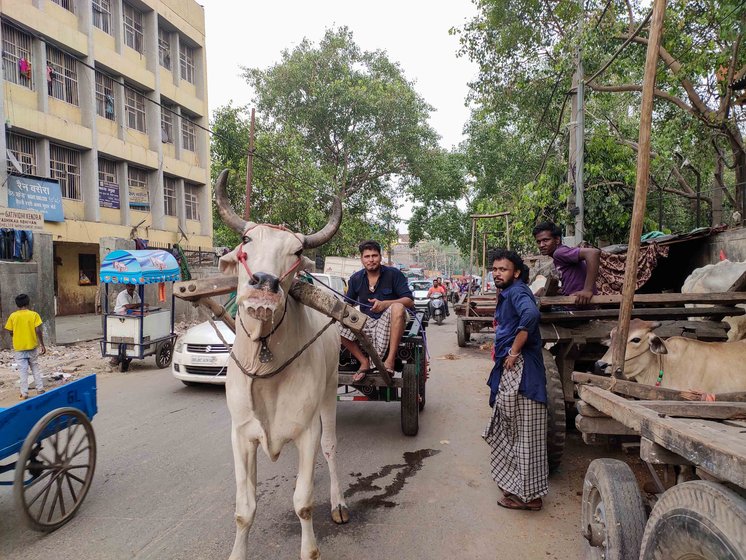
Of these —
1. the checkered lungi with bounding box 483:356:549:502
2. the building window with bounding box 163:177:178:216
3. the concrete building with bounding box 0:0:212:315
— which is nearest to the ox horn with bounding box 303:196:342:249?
the checkered lungi with bounding box 483:356:549:502

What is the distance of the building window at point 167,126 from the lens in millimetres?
21745

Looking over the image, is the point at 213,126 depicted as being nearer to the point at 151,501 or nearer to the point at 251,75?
the point at 251,75

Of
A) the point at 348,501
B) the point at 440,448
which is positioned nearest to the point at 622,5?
the point at 440,448

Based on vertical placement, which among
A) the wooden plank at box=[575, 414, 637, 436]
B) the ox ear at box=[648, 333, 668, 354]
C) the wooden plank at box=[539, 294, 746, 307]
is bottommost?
the wooden plank at box=[575, 414, 637, 436]

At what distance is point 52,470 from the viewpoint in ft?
11.5

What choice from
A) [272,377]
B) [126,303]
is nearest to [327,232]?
[272,377]

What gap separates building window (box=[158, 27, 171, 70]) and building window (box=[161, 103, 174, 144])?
182cm

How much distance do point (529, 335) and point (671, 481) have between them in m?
1.57

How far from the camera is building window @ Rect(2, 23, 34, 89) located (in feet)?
47.9

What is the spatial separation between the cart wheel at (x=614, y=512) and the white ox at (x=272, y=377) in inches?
63.0

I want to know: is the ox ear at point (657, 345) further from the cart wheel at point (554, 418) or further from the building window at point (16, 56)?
the building window at point (16, 56)

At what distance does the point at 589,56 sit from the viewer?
32.4 ft

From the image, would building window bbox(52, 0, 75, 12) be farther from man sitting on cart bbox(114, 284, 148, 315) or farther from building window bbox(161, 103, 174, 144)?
man sitting on cart bbox(114, 284, 148, 315)

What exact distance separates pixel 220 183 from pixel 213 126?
22.4 metres
